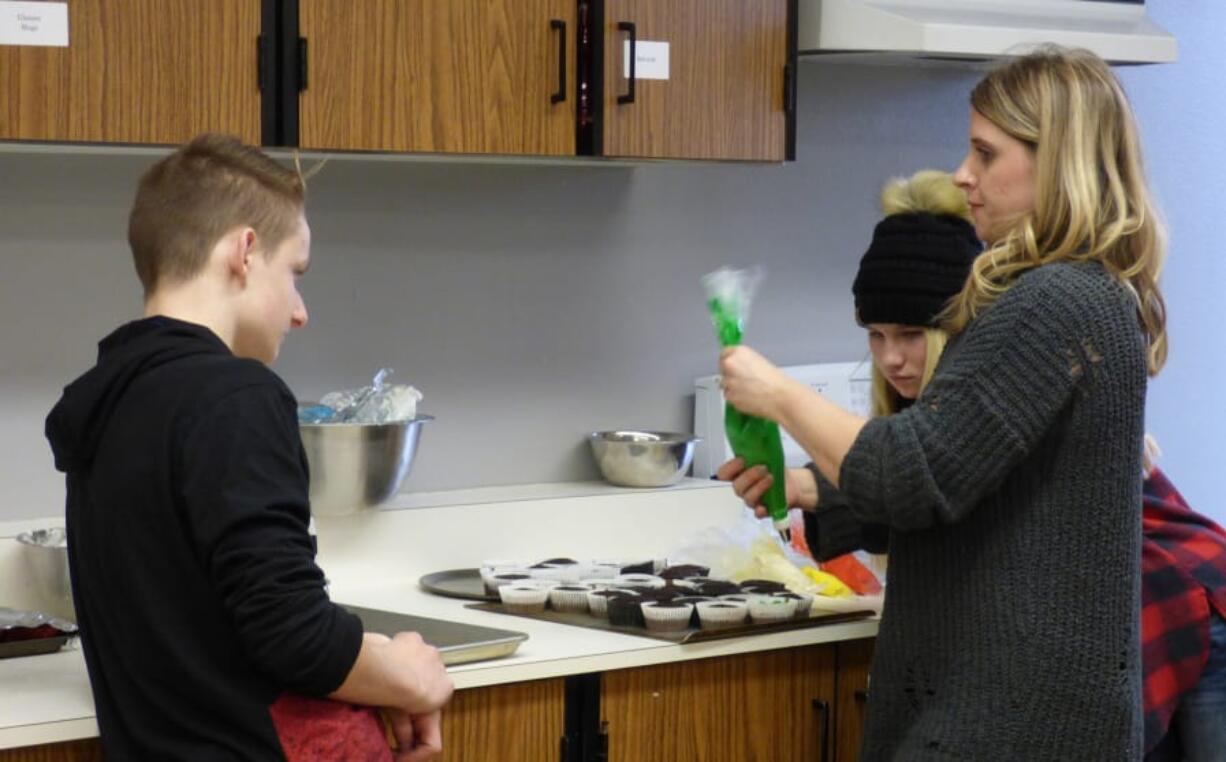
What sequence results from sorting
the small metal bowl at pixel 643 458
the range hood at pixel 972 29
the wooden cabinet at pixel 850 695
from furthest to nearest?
the small metal bowl at pixel 643 458
the range hood at pixel 972 29
the wooden cabinet at pixel 850 695

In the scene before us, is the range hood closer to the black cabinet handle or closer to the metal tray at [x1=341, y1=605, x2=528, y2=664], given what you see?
the black cabinet handle

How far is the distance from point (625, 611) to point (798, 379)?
856 millimetres

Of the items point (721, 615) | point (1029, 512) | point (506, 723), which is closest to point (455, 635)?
point (506, 723)

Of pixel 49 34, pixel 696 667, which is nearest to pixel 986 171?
pixel 696 667

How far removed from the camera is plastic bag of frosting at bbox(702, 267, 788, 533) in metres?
2.02

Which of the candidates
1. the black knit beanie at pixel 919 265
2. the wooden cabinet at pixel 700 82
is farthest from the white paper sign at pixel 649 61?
the black knit beanie at pixel 919 265

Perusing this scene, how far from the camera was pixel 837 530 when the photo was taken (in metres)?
2.37

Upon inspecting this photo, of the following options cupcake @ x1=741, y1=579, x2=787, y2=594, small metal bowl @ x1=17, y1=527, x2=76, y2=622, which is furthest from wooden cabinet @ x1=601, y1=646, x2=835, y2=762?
small metal bowl @ x1=17, y1=527, x2=76, y2=622

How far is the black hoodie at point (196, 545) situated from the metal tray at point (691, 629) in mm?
714

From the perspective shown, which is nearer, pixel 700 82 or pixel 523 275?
pixel 700 82

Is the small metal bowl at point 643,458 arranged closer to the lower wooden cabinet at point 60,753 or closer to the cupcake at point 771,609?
the cupcake at point 771,609

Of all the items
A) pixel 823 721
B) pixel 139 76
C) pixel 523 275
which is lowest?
pixel 823 721

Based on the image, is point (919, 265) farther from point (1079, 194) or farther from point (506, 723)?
point (506, 723)

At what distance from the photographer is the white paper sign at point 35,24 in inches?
87.1
